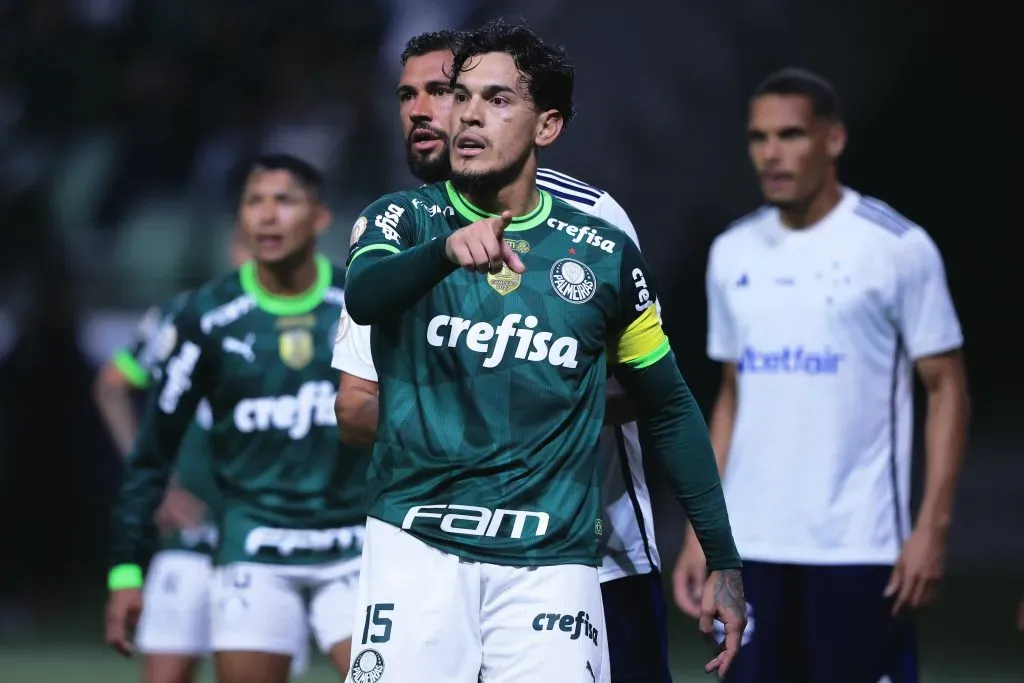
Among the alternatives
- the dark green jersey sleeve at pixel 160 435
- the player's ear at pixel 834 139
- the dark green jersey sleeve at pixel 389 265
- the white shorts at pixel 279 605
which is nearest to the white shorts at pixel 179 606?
the white shorts at pixel 279 605

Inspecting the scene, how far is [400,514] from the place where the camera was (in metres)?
3.25

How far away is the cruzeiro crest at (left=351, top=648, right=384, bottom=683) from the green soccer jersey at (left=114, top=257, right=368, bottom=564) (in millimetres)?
2064

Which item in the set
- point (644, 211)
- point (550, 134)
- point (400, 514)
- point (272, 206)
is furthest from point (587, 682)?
point (644, 211)

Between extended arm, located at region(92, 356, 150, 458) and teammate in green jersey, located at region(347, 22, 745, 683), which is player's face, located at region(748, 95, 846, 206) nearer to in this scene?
teammate in green jersey, located at region(347, 22, 745, 683)

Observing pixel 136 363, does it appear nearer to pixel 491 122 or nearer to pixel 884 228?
pixel 884 228

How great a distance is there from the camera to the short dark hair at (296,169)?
19.1 feet

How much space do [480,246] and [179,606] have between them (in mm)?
3767

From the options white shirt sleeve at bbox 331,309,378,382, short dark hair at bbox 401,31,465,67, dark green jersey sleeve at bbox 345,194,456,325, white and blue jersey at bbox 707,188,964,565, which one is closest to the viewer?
dark green jersey sleeve at bbox 345,194,456,325

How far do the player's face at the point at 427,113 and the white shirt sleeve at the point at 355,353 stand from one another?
2.36ft

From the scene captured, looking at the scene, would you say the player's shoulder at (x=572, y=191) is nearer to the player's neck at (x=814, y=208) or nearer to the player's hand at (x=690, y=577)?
the player's hand at (x=690, y=577)

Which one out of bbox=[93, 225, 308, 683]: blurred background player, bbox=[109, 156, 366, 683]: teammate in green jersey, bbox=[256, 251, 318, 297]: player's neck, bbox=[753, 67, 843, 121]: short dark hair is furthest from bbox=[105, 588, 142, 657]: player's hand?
bbox=[753, 67, 843, 121]: short dark hair

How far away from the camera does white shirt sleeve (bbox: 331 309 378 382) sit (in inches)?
142

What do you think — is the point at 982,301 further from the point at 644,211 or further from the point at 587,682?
the point at 587,682

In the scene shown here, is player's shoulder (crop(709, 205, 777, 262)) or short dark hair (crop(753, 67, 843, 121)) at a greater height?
short dark hair (crop(753, 67, 843, 121))
